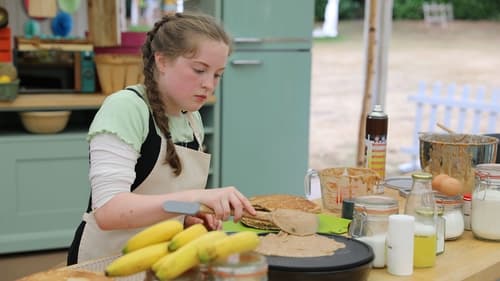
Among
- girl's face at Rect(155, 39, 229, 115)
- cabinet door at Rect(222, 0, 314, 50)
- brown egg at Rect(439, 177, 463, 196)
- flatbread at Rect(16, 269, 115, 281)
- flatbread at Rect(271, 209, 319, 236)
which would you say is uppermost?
cabinet door at Rect(222, 0, 314, 50)

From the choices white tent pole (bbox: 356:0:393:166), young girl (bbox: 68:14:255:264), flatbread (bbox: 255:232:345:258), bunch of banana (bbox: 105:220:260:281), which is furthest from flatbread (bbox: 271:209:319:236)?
white tent pole (bbox: 356:0:393:166)

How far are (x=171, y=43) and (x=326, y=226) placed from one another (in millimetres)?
589

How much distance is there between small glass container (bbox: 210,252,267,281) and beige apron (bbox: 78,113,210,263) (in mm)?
653

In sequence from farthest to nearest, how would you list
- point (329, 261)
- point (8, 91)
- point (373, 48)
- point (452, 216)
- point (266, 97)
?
point (373, 48) → point (266, 97) → point (8, 91) → point (452, 216) → point (329, 261)

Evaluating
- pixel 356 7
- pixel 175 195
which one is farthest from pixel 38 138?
pixel 356 7

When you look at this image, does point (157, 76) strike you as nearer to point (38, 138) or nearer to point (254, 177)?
point (38, 138)

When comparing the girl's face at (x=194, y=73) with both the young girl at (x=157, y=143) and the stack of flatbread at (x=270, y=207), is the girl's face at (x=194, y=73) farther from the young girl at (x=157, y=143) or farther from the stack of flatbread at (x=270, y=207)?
the stack of flatbread at (x=270, y=207)

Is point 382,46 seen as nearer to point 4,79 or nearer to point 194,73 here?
point 4,79

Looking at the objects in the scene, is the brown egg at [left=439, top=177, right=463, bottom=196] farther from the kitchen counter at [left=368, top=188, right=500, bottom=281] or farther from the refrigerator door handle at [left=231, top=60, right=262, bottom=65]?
the refrigerator door handle at [left=231, top=60, right=262, bottom=65]

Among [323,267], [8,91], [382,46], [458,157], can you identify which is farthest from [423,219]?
[382,46]

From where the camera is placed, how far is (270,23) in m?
4.20

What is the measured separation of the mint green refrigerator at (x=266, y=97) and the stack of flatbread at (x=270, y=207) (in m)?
2.16

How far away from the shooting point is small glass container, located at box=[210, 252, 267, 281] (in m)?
1.15

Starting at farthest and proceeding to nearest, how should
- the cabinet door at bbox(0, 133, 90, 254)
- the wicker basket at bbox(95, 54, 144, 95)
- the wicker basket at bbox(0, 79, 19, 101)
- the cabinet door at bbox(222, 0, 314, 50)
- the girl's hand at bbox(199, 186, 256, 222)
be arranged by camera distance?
the cabinet door at bbox(222, 0, 314, 50) → the wicker basket at bbox(95, 54, 144, 95) → the cabinet door at bbox(0, 133, 90, 254) → the wicker basket at bbox(0, 79, 19, 101) → the girl's hand at bbox(199, 186, 256, 222)
